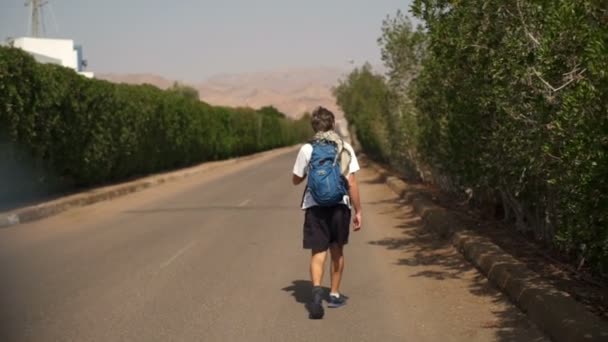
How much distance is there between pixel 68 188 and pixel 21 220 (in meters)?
5.73

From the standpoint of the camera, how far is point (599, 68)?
15.5 ft

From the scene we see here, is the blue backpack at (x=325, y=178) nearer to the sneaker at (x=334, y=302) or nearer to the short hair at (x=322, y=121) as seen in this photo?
the short hair at (x=322, y=121)

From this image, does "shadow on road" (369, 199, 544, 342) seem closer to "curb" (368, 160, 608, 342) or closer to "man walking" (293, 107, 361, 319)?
"curb" (368, 160, 608, 342)

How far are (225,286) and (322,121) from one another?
2.27 meters

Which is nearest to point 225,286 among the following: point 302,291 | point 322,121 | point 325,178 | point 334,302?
point 302,291

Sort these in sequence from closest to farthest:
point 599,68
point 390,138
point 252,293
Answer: point 599,68, point 252,293, point 390,138

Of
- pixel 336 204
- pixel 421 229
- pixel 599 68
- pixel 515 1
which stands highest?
pixel 515 1

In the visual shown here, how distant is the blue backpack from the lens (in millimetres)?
6609

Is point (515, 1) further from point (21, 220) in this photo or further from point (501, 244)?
point (21, 220)

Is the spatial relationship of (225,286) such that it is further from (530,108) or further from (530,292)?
(530,108)

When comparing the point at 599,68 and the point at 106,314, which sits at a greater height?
the point at 599,68

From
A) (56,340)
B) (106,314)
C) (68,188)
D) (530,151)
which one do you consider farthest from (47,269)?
(68,188)

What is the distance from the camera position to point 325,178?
6.61 meters

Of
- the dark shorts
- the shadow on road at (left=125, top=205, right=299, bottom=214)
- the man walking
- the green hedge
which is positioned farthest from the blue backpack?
the shadow on road at (left=125, top=205, right=299, bottom=214)
